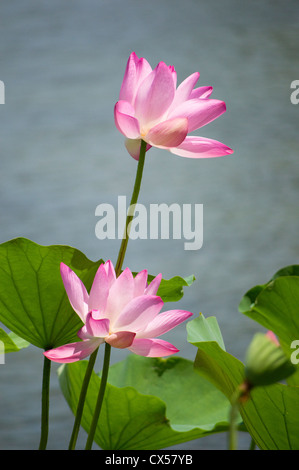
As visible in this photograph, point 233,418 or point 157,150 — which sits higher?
point 157,150

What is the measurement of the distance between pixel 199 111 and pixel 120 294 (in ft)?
0.27

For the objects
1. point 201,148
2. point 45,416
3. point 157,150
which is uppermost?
point 157,150

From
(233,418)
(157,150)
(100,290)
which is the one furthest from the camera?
(157,150)

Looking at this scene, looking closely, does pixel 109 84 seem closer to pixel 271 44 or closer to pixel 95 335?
pixel 271 44

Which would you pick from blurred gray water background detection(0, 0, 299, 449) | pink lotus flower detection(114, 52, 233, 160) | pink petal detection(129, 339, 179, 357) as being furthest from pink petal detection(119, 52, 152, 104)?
blurred gray water background detection(0, 0, 299, 449)

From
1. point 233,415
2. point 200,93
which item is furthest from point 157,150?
point 233,415

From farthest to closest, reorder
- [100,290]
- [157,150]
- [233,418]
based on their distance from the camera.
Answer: [157,150] → [100,290] → [233,418]

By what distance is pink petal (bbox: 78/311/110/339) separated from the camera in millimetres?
190

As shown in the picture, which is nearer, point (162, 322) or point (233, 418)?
point (233, 418)

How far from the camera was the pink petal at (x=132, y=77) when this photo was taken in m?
0.23

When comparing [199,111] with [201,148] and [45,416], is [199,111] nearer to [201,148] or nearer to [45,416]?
[201,148]

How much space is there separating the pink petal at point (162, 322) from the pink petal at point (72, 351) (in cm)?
2

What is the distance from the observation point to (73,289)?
20 cm

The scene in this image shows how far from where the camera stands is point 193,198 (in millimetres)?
1694
